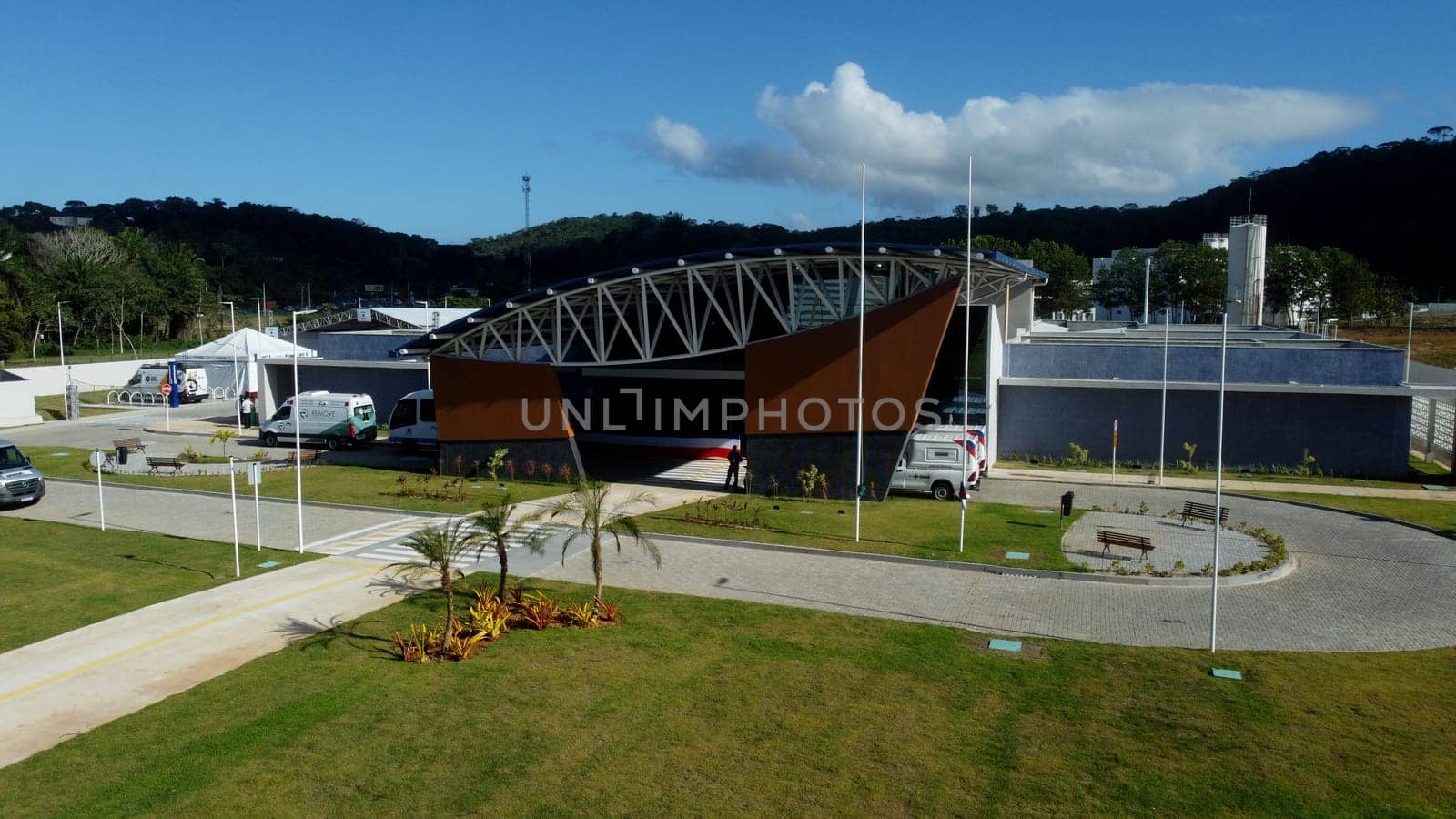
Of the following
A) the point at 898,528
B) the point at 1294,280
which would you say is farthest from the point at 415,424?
the point at 1294,280

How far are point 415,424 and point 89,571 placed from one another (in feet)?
55.6

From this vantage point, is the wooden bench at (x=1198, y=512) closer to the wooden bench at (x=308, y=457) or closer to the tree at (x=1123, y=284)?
the wooden bench at (x=308, y=457)

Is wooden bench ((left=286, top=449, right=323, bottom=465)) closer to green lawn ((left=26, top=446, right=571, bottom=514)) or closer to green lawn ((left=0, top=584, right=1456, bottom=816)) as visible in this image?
green lawn ((left=26, top=446, right=571, bottom=514))

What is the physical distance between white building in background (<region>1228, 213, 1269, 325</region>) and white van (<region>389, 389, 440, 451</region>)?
171 feet

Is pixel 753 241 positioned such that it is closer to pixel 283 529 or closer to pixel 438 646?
pixel 283 529

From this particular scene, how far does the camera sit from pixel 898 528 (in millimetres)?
22219

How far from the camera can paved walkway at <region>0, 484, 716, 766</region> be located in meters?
11.8

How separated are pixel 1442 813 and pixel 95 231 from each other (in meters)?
110

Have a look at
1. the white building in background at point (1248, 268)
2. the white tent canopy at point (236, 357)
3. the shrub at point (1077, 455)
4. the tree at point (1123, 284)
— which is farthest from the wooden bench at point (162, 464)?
the tree at point (1123, 284)

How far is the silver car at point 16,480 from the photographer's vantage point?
24.4 m

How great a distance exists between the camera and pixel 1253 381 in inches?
1248

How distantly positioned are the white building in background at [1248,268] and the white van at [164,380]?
65.4 meters

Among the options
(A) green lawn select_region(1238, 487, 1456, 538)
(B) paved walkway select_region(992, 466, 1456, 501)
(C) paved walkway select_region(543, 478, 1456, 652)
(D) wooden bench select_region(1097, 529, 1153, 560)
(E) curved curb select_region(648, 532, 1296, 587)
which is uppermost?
(D) wooden bench select_region(1097, 529, 1153, 560)

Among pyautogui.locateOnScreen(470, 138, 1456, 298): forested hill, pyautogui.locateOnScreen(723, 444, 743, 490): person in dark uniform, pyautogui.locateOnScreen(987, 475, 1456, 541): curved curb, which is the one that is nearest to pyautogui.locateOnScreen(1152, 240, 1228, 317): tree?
pyautogui.locateOnScreen(470, 138, 1456, 298): forested hill
